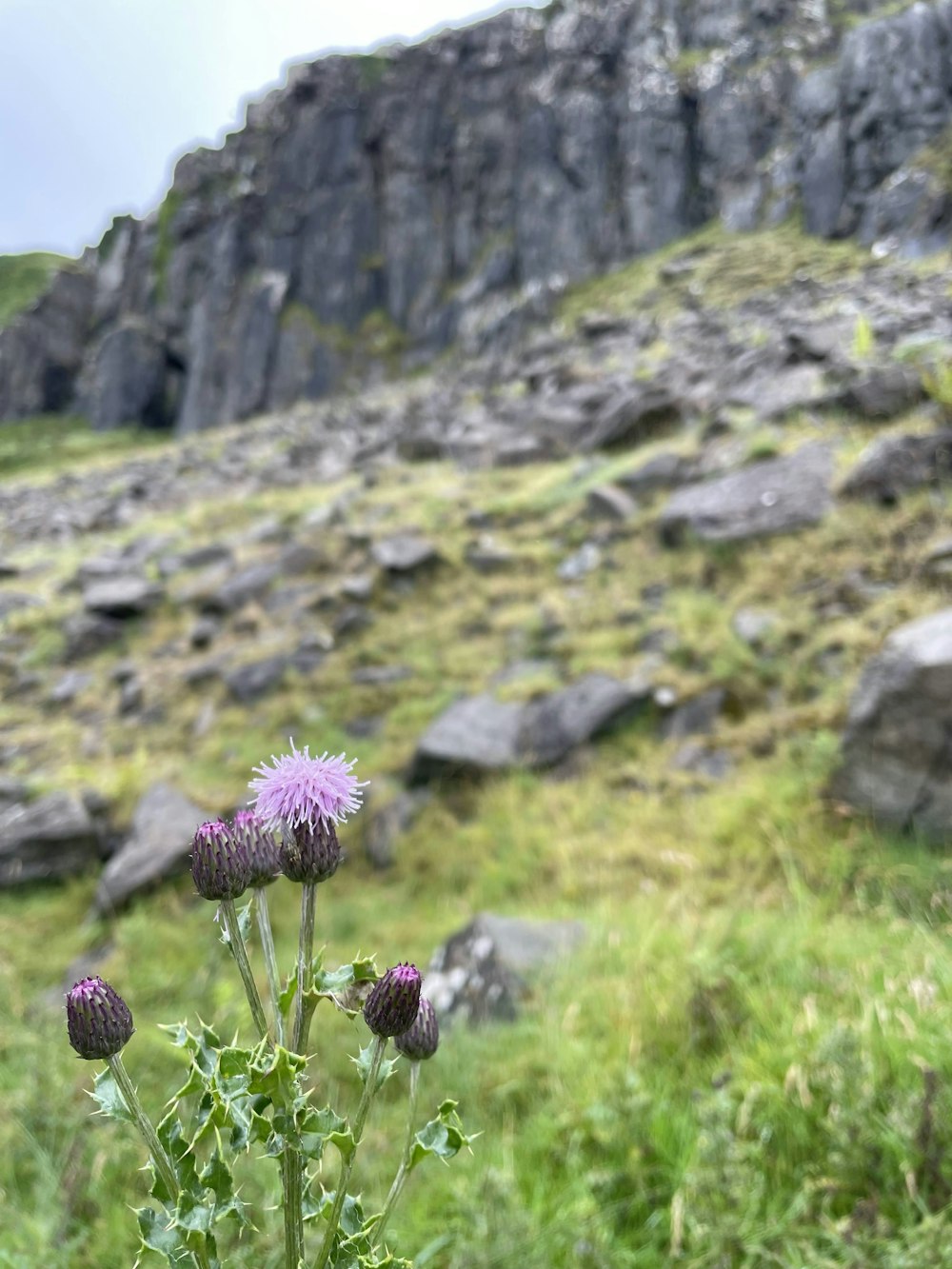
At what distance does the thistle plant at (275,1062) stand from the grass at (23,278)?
8336 cm

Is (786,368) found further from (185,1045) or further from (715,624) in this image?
(185,1045)

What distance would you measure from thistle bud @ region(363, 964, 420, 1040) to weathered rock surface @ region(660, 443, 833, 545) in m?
6.06

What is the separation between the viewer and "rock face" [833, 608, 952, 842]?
317 centimetres

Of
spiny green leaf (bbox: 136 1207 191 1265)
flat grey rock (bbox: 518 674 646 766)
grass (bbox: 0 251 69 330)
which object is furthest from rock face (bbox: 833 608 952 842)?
grass (bbox: 0 251 69 330)

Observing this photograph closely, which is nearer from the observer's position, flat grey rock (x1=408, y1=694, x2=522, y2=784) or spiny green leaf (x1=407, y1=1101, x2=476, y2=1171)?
spiny green leaf (x1=407, y1=1101, x2=476, y2=1171)

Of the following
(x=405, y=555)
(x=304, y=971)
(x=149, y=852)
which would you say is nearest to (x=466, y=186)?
(x=405, y=555)

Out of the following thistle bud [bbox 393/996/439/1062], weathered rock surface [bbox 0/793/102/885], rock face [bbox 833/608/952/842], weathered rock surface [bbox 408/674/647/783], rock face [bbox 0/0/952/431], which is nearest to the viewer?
thistle bud [bbox 393/996/439/1062]

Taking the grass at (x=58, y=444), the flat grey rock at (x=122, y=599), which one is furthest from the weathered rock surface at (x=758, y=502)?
the grass at (x=58, y=444)

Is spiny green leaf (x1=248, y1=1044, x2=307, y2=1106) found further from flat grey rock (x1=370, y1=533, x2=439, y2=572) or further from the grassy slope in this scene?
flat grey rock (x1=370, y1=533, x2=439, y2=572)

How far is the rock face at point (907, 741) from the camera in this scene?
317 cm

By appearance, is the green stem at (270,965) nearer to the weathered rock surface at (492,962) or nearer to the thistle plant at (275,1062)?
the thistle plant at (275,1062)

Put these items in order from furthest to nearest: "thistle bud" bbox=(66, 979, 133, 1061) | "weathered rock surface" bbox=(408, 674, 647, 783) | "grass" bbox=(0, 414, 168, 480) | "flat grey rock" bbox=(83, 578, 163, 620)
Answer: "grass" bbox=(0, 414, 168, 480) → "flat grey rock" bbox=(83, 578, 163, 620) → "weathered rock surface" bbox=(408, 674, 647, 783) → "thistle bud" bbox=(66, 979, 133, 1061)

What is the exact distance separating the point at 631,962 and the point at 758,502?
504 cm

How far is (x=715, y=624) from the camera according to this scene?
18.3 feet
